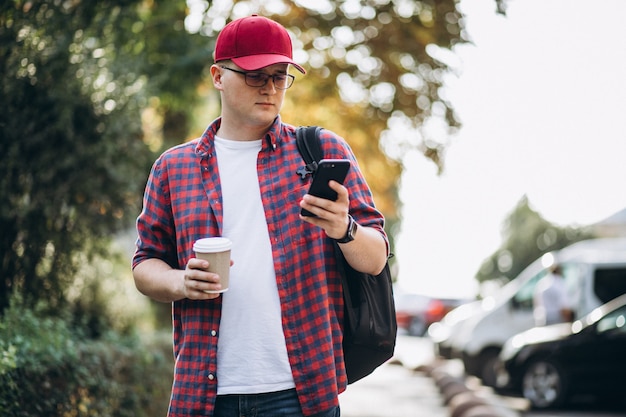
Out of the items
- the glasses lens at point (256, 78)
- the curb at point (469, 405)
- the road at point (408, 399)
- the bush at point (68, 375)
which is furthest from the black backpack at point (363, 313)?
the road at point (408, 399)

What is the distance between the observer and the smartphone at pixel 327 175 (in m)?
2.22

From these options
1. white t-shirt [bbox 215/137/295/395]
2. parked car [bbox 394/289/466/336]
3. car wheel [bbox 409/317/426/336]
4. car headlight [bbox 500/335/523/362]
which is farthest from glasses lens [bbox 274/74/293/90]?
car wheel [bbox 409/317/426/336]

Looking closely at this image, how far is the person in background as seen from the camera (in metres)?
12.1

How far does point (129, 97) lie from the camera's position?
23.8ft

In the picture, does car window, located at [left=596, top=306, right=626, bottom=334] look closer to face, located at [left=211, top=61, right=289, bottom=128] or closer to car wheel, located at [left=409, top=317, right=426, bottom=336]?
face, located at [left=211, top=61, right=289, bottom=128]

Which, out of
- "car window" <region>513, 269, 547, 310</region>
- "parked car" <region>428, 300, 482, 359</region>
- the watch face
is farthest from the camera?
"parked car" <region>428, 300, 482, 359</region>

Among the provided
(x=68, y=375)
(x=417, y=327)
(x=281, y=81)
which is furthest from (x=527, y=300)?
(x=417, y=327)

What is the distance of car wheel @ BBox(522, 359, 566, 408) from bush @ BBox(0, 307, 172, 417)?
5690 millimetres

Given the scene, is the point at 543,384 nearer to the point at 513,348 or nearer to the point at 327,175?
the point at 513,348

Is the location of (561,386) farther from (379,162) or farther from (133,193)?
(133,193)

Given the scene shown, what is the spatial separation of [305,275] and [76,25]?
476 centimetres

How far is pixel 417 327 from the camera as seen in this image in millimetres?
27891

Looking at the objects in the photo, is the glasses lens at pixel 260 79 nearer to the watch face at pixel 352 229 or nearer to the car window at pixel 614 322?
the watch face at pixel 352 229

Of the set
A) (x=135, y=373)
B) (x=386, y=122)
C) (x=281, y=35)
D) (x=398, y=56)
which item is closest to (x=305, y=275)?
(x=281, y=35)
